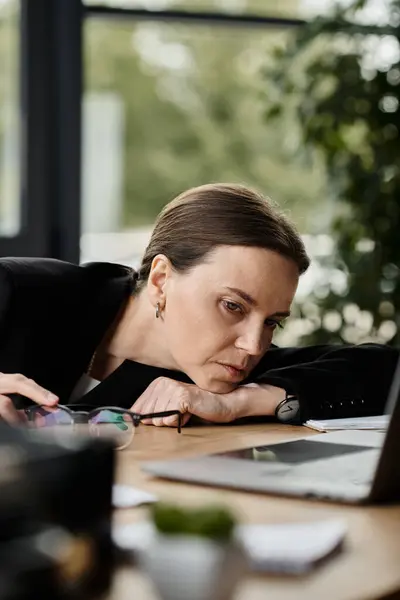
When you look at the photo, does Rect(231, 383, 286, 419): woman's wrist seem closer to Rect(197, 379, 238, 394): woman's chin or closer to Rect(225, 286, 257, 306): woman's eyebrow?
Rect(197, 379, 238, 394): woman's chin

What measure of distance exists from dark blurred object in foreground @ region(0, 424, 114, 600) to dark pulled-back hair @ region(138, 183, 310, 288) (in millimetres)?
1204

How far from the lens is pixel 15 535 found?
77cm

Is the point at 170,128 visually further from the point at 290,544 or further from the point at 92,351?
the point at 290,544

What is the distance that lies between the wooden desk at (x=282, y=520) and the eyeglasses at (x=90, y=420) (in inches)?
1.1

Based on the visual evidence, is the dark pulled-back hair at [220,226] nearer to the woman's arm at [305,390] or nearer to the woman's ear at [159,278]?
the woman's ear at [159,278]

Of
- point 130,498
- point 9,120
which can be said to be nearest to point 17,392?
point 130,498

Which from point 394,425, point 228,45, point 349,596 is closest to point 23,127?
point 228,45

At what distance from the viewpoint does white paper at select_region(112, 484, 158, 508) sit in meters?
1.11

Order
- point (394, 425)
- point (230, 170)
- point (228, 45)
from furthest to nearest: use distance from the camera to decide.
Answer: point (230, 170) < point (228, 45) < point (394, 425)

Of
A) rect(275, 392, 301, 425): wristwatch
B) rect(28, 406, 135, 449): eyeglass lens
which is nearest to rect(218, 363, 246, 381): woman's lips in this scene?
rect(275, 392, 301, 425): wristwatch

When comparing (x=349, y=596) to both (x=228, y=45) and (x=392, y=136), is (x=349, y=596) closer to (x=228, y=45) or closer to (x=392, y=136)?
(x=392, y=136)

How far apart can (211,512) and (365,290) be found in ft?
10.6

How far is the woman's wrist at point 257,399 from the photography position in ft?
6.30

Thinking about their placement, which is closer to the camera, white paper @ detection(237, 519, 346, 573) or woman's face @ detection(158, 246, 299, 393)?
white paper @ detection(237, 519, 346, 573)
